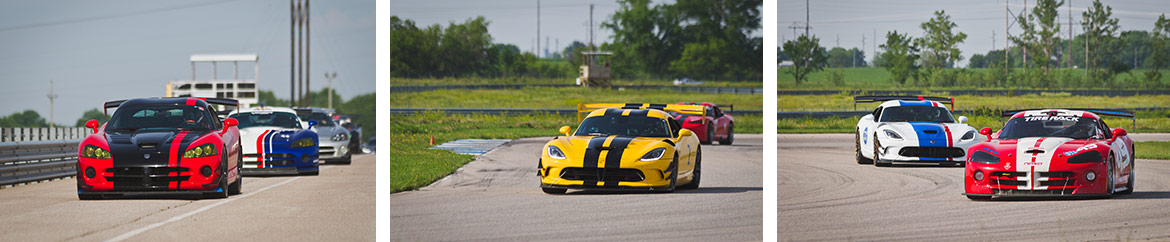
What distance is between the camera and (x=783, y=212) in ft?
41.8

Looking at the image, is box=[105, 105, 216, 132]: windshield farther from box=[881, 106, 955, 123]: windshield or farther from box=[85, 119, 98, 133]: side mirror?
box=[881, 106, 955, 123]: windshield

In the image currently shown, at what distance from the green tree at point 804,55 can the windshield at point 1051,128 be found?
369 cm

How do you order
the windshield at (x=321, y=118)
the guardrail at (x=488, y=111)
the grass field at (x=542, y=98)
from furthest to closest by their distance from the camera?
the grass field at (x=542, y=98) < the windshield at (x=321, y=118) < the guardrail at (x=488, y=111)

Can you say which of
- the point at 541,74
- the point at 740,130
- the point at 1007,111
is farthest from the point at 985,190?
the point at 541,74

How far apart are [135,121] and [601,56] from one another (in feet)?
78.8

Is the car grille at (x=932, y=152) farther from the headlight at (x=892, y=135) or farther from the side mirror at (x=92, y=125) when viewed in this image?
the side mirror at (x=92, y=125)

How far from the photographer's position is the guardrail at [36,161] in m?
14.3

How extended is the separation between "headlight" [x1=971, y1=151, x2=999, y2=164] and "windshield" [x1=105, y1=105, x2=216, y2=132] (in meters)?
7.20

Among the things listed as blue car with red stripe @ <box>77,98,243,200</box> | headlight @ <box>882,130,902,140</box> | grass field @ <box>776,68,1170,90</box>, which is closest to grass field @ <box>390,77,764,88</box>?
grass field @ <box>776,68,1170,90</box>

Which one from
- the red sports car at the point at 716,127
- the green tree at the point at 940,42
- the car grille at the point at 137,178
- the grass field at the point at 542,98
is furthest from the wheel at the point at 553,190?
the grass field at the point at 542,98

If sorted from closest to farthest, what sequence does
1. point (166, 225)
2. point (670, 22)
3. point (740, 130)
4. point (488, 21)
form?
point (166, 225) < point (740, 130) < point (488, 21) < point (670, 22)

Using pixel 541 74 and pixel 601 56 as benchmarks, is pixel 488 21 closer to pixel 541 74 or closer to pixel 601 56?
pixel 541 74

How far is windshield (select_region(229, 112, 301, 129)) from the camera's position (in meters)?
14.5

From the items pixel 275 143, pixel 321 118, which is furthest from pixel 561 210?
pixel 321 118
